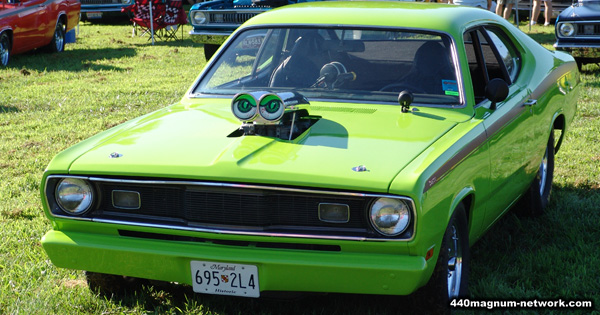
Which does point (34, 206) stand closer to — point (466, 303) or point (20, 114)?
point (466, 303)

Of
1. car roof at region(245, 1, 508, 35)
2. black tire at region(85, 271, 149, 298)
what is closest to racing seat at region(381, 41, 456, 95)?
car roof at region(245, 1, 508, 35)

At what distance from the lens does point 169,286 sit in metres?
4.26

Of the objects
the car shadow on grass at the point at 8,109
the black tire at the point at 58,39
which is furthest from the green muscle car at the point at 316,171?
the black tire at the point at 58,39

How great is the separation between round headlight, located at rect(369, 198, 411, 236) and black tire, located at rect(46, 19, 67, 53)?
1289cm

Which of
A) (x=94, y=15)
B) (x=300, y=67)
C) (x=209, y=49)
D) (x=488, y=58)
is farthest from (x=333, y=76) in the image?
(x=94, y=15)

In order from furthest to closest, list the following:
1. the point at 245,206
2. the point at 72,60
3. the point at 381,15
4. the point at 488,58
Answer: the point at 72,60
the point at 488,58
the point at 381,15
the point at 245,206

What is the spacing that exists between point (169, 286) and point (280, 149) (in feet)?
3.40

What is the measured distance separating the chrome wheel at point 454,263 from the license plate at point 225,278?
0.97 meters

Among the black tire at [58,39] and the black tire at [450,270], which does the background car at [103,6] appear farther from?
the black tire at [450,270]

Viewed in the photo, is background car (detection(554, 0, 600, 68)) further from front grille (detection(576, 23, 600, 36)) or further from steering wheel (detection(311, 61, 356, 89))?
steering wheel (detection(311, 61, 356, 89))

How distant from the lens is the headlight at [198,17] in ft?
45.6

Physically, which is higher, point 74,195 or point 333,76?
point 333,76

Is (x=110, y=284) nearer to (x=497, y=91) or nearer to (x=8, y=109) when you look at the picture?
(x=497, y=91)

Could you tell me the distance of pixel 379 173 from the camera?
11.3ft
